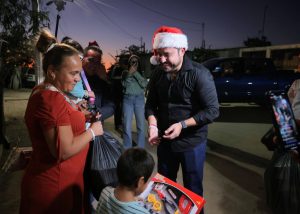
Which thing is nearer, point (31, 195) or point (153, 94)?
point (31, 195)

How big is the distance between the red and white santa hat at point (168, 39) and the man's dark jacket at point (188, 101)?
154 millimetres

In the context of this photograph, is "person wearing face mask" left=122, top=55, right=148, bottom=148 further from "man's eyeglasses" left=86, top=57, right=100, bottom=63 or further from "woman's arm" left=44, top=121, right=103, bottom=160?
"woman's arm" left=44, top=121, right=103, bottom=160

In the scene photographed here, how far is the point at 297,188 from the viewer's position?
2162mm

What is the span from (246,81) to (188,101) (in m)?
7.97

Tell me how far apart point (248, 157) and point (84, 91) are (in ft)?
12.3

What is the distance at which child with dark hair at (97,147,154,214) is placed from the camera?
5.19ft

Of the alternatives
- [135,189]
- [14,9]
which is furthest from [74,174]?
[14,9]

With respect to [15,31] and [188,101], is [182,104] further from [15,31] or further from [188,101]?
[15,31]

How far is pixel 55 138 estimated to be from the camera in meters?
1.49

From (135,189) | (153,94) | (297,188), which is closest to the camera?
(135,189)

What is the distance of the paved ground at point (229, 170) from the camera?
3.35 m

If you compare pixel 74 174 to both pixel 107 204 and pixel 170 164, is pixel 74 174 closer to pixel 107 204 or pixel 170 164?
pixel 107 204

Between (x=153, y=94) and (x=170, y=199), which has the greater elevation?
(x=153, y=94)

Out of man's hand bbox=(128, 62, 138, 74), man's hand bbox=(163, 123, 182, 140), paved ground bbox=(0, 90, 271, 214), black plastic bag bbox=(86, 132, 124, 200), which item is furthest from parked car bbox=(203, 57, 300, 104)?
black plastic bag bbox=(86, 132, 124, 200)
